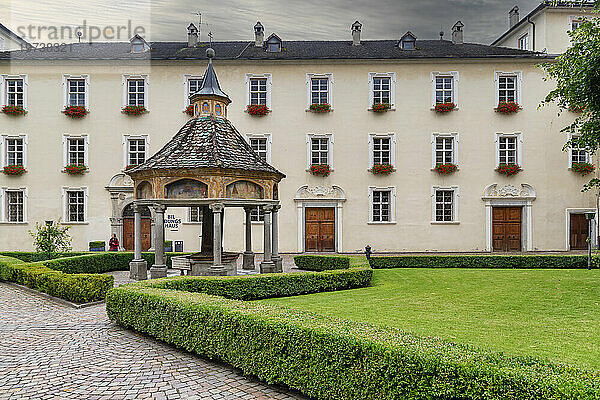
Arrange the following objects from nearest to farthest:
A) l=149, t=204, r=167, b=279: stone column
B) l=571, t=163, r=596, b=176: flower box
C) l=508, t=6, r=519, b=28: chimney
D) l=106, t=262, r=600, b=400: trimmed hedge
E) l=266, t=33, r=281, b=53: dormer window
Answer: l=106, t=262, r=600, b=400: trimmed hedge
l=149, t=204, r=167, b=279: stone column
l=571, t=163, r=596, b=176: flower box
l=266, t=33, r=281, b=53: dormer window
l=508, t=6, r=519, b=28: chimney

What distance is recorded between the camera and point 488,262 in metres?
22.3

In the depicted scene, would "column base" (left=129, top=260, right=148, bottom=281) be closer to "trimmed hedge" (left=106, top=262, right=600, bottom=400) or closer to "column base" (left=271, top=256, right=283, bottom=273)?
"column base" (left=271, top=256, right=283, bottom=273)

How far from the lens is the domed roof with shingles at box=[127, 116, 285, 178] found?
1585 cm

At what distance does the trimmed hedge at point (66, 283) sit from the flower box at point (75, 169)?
1433cm

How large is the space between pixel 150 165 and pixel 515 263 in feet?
49.8

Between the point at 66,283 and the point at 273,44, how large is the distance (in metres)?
22.4

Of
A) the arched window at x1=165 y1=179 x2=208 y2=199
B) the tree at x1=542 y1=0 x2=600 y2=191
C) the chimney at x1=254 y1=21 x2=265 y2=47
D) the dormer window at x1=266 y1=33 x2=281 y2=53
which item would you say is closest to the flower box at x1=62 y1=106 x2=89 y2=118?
the chimney at x1=254 y1=21 x2=265 y2=47

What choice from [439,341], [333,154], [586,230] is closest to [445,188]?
[333,154]

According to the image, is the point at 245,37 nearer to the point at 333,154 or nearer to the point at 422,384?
the point at 333,154

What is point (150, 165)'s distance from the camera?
16.3m

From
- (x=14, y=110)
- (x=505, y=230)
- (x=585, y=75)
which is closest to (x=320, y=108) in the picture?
(x=505, y=230)

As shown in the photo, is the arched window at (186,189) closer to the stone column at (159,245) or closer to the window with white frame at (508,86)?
the stone column at (159,245)

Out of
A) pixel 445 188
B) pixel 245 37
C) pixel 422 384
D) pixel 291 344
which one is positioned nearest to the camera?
pixel 422 384

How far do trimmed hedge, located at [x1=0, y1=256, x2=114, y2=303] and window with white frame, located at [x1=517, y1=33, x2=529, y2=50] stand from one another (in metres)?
30.1
